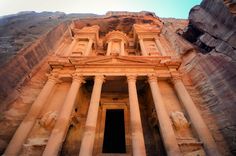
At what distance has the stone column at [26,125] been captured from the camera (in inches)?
278

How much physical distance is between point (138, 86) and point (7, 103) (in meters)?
7.42

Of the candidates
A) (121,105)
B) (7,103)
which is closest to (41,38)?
(7,103)

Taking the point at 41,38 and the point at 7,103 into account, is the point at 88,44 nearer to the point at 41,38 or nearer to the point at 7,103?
the point at 41,38

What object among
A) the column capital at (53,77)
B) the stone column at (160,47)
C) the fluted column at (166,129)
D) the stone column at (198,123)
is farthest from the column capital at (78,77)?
the stone column at (160,47)

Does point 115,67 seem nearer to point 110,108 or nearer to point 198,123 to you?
point 110,108

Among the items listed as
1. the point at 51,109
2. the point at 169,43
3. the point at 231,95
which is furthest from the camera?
the point at 169,43

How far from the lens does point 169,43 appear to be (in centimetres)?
1656

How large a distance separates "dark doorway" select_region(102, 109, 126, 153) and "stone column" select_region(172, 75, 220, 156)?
3.82 m

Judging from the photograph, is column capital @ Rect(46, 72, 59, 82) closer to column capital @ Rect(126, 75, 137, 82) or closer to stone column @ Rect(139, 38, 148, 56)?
column capital @ Rect(126, 75, 137, 82)

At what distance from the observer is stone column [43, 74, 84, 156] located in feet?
23.4

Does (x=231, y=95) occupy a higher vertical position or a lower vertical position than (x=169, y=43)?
lower

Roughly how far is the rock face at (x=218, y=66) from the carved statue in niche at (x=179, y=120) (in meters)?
1.30

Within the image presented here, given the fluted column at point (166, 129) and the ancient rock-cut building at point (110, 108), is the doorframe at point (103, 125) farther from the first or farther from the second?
the fluted column at point (166, 129)

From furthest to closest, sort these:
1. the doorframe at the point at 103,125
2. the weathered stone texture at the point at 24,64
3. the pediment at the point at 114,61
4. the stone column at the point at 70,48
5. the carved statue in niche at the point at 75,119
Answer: the stone column at the point at 70,48 < the pediment at the point at 114,61 < the carved statue in niche at the point at 75,119 < the doorframe at the point at 103,125 < the weathered stone texture at the point at 24,64
